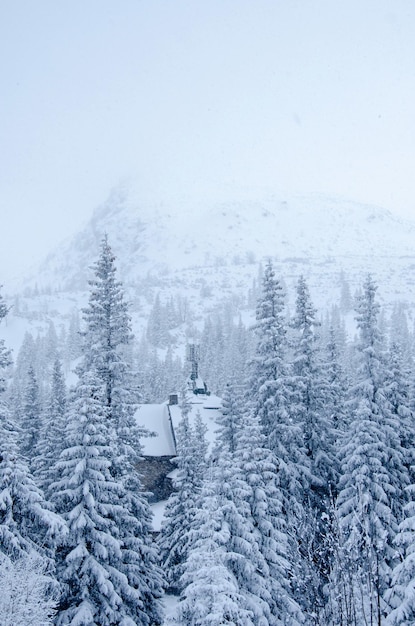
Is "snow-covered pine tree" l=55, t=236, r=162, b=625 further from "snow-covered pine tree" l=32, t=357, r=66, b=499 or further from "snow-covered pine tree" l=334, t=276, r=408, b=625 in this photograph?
"snow-covered pine tree" l=334, t=276, r=408, b=625

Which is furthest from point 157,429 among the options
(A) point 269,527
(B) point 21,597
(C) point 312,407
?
(B) point 21,597

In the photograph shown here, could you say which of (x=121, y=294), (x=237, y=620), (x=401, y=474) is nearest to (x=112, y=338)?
(x=121, y=294)

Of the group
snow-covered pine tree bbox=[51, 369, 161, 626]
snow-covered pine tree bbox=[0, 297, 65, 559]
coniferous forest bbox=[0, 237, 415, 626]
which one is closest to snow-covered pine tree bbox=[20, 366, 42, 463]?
coniferous forest bbox=[0, 237, 415, 626]

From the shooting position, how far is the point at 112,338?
26.0 meters

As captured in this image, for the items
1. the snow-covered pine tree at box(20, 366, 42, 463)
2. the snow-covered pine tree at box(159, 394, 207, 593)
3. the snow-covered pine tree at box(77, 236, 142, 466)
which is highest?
the snow-covered pine tree at box(77, 236, 142, 466)

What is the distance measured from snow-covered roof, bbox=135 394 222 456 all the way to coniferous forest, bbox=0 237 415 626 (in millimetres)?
11264

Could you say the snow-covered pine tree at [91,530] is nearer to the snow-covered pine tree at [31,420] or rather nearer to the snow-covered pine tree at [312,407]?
the snow-covered pine tree at [312,407]

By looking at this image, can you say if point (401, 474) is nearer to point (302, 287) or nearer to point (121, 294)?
point (302, 287)

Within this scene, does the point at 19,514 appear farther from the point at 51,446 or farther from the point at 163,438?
the point at 163,438

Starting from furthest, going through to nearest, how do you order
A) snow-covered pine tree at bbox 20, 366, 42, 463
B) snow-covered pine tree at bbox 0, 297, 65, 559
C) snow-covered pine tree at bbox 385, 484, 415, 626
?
snow-covered pine tree at bbox 20, 366, 42, 463 → snow-covered pine tree at bbox 0, 297, 65, 559 → snow-covered pine tree at bbox 385, 484, 415, 626

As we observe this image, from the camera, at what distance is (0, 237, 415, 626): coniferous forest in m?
15.6

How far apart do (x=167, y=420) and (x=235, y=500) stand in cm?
2707

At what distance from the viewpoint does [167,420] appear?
46.6 metres

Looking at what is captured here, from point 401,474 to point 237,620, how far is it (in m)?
13.1
